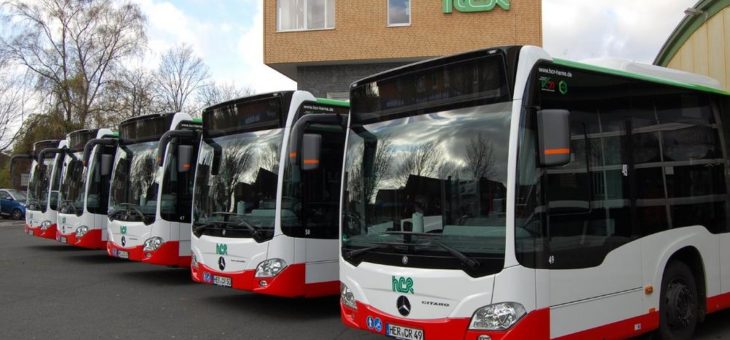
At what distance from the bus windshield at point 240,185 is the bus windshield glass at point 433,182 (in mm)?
2425

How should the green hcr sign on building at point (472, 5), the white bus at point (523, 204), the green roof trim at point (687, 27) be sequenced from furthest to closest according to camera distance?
the green hcr sign on building at point (472, 5), the green roof trim at point (687, 27), the white bus at point (523, 204)

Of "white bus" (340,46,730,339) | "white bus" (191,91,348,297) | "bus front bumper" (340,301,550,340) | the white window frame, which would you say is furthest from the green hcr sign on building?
"bus front bumper" (340,301,550,340)

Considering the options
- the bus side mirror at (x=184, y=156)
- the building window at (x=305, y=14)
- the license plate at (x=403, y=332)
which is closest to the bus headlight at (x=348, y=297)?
the license plate at (x=403, y=332)

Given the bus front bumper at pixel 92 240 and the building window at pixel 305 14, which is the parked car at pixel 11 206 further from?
the bus front bumper at pixel 92 240

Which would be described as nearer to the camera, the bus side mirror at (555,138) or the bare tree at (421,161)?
the bus side mirror at (555,138)

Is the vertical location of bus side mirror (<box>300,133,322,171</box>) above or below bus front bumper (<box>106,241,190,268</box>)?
above

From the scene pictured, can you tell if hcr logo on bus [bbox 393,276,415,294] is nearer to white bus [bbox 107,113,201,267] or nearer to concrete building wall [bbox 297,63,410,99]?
white bus [bbox 107,113,201,267]

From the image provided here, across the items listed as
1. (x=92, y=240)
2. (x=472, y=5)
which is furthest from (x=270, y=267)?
(x=472, y=5)

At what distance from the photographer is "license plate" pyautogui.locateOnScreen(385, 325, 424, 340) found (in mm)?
5383

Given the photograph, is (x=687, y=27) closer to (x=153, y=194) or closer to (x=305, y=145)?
(x=305, y=145)

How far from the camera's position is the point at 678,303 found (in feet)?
21.4

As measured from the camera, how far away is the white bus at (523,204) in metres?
5.02

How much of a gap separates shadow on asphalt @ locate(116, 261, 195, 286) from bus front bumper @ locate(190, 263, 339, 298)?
12.1 ft

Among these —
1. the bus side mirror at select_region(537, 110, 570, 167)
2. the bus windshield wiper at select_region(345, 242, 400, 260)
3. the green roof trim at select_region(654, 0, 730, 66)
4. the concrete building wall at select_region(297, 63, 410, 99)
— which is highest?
the concrete building wall at select_region(297, 63, 410, 99)
